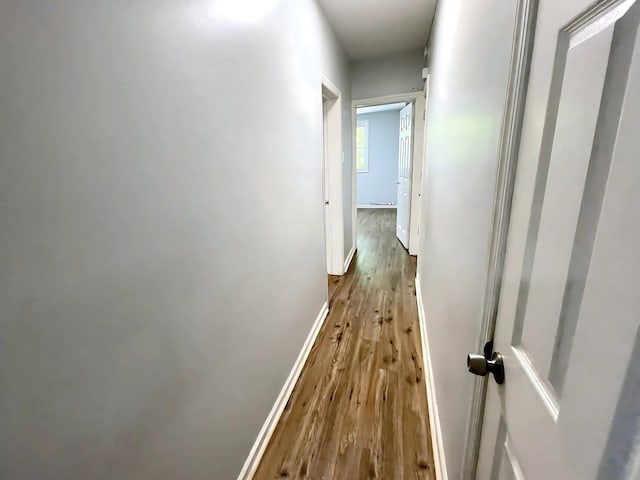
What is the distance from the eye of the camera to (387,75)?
3.42 meters

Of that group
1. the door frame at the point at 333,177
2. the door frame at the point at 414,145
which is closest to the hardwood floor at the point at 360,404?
the door frame at the point at 333,177

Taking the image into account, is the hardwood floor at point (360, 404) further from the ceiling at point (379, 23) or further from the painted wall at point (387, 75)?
the ceiling at point (379, 23)

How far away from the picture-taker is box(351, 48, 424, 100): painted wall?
3.31 meters

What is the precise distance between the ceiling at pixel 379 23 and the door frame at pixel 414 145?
1.60 ft

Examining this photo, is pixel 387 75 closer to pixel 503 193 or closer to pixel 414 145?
pixel 414 145

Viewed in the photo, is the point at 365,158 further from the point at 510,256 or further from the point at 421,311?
the point at 510,256

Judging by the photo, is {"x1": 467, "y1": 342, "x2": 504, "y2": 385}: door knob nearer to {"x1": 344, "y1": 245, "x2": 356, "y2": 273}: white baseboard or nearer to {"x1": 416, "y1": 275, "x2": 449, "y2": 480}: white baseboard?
{"x1": 416, "y1": 275, "x2": 449, "y2": 480}: white baseboard

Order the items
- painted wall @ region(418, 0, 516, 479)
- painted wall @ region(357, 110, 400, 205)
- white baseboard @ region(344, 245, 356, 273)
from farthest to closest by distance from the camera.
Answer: painted wall @ region(357, 110, 400, 205) → white baseboard @ region(344, 245, 356, 273) → painted wall @ region(418, 0, 516, 479)

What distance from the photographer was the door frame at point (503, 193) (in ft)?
1.90

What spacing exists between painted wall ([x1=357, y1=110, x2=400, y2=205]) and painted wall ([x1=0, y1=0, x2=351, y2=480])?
6423mm

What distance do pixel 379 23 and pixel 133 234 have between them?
2.88 metres

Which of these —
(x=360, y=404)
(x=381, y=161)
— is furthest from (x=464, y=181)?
(x=381, y=161)

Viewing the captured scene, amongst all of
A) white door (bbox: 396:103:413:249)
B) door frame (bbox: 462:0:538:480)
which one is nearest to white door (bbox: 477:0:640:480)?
door frame (bbox: 462:0:538:480)

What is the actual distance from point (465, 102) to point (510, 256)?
2.63ft
